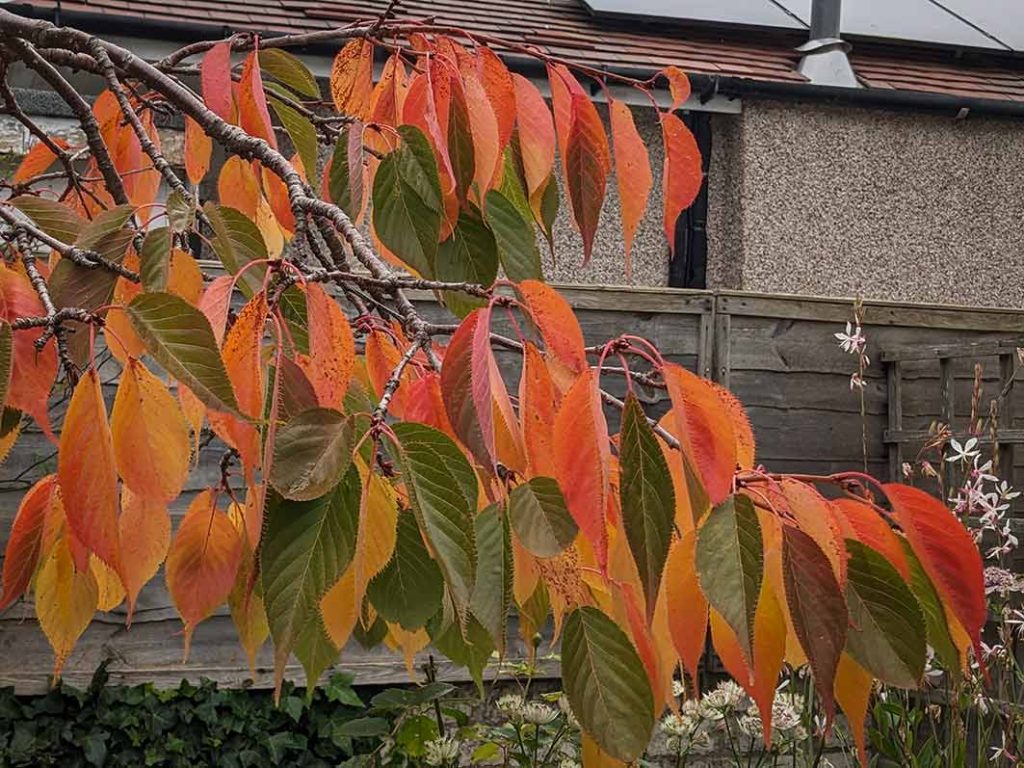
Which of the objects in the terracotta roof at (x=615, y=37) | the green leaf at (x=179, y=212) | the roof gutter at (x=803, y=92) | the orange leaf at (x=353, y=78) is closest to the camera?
the green leaf at (x=179, y=212)

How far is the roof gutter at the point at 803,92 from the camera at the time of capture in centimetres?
464

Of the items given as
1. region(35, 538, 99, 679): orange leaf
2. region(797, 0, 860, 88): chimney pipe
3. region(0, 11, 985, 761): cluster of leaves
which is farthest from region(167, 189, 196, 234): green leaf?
region(797, 0, 860, 88): chimney pipe

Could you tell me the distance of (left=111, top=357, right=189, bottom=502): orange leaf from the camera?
65 cm

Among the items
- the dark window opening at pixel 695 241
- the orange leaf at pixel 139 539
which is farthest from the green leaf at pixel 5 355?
the dark window opening at pixel 695 241

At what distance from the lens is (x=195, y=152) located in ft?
4.44

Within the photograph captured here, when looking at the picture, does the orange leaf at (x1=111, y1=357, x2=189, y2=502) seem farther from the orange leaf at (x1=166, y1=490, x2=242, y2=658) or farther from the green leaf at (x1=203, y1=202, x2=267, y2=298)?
the green leaf at (x1=203, y1=202, x2=267, y2=298)

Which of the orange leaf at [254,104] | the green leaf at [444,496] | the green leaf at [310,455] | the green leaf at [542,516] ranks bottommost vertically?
the green leaf at [542,516]

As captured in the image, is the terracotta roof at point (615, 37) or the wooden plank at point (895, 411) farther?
the terracotta roof at point (615, 37)

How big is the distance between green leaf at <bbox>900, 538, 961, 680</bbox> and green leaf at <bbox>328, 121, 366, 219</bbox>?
1.38 feet

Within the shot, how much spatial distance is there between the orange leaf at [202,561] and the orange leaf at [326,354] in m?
0.15

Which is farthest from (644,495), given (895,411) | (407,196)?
(895,411)

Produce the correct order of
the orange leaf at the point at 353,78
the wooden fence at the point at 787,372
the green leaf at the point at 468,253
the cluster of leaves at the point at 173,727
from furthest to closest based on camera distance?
the wooden fence at the point at 787,372, the cluster of leaves at the point at 173,727, the orange leaf at the point at 353,78, the green leaf at the point at 468,253

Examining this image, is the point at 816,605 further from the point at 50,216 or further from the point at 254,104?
the point at 50,216

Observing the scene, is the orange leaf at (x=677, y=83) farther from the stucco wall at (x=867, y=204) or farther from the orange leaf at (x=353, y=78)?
the stucco wall at (x=867, y=204)
